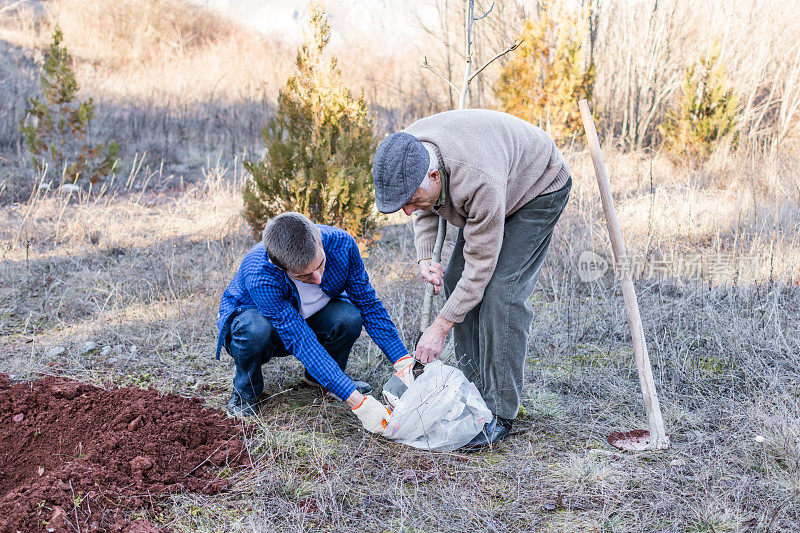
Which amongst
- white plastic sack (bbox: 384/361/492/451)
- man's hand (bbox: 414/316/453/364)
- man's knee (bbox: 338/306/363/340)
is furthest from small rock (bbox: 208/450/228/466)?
man's hand (bbox: 414/316/453/364)

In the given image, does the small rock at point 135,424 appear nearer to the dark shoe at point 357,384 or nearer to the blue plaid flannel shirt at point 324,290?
the blue plaid flannel shirt at point 324,290

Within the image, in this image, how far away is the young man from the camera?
2162mm

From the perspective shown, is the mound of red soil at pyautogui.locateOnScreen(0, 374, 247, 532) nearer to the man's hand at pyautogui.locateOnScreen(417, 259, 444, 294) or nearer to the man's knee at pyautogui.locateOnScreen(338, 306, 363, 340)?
the man's knee at pyautogui.locateOnScreen(338, 306, 363, 340)

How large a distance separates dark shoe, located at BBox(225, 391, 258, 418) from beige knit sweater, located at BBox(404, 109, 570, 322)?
1094mm

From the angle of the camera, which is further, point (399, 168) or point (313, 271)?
point (313, 271)

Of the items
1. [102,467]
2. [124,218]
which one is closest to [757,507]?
[102,467]

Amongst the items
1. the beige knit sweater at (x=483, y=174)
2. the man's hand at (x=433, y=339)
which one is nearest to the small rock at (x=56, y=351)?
the man's hand at (x=433, y=339)

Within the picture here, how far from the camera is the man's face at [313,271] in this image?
2172 mm

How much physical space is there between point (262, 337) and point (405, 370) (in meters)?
0.68

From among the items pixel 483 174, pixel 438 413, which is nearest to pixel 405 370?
pixel 438 413

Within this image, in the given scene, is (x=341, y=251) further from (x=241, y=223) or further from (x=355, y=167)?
(x=241, y=223)

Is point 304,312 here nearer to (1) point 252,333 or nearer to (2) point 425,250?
(1) point 252,333

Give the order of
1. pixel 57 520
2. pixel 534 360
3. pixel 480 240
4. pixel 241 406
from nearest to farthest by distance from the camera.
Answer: pixel 57 520
pixel 480 240
pixel 241 406
pixel 534 360

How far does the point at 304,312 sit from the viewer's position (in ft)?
8.83
